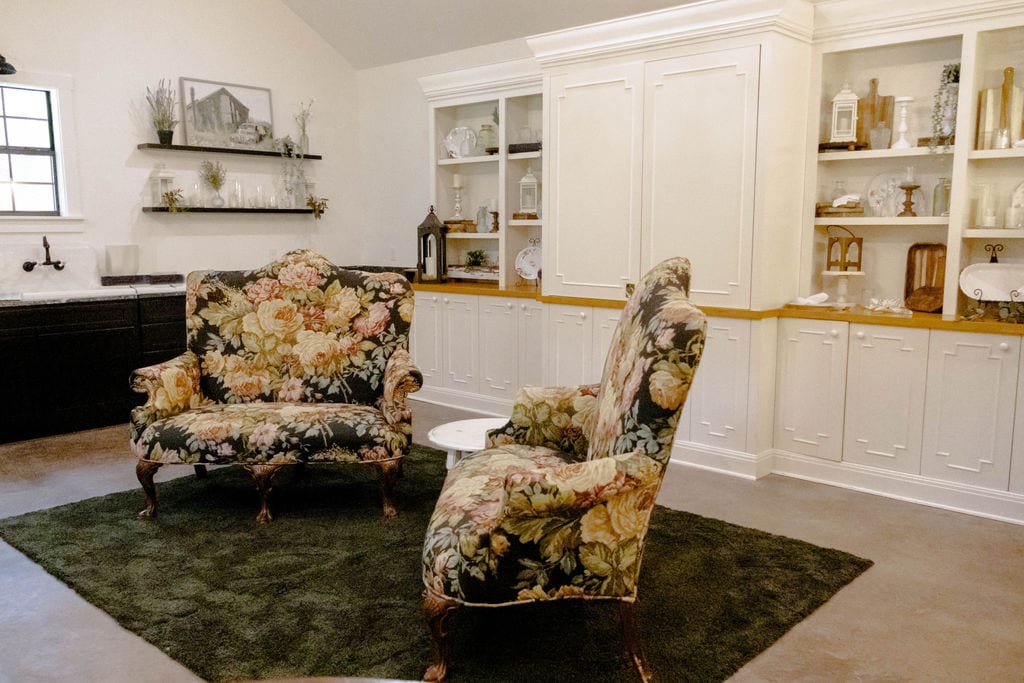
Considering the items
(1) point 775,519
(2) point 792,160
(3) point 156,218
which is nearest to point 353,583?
(1) point 775,519

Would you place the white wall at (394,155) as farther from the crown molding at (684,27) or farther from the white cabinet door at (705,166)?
the white cabinet door at (705,166)

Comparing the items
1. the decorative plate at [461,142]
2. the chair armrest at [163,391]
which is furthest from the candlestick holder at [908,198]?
the chair armrest at [163,391]

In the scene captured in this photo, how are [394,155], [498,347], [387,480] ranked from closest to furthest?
[387,480] → [498,347] → [394,155]

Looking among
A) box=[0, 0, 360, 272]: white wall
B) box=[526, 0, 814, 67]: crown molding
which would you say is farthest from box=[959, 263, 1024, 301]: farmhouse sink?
box=[0, 0, 360, 272]: white wall

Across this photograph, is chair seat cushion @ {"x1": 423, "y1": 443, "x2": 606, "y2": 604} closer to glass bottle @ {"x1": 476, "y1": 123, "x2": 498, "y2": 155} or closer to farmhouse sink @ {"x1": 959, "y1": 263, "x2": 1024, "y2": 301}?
farmhouse sink @ {"x1": 959, "y1": 263, "x2": 1024, "y2": 301}

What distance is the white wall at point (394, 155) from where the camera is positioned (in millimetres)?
6531

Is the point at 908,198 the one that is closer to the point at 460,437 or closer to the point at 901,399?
the point at 901,399

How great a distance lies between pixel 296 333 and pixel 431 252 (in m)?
2.26

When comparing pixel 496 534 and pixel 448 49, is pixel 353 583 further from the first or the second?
pixel 448 49

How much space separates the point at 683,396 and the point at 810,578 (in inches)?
49.4

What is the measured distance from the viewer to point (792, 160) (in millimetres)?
4168

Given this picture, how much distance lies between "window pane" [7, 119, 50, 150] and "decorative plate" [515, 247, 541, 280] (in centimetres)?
318

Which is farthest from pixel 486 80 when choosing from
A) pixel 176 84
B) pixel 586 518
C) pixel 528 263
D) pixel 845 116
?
pixel 586 518

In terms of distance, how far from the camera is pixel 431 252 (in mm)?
6059
